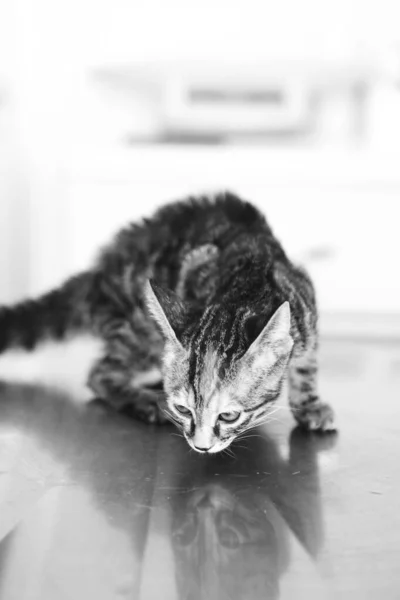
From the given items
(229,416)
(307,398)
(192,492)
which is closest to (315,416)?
(307,398)

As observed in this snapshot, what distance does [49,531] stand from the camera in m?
0.81

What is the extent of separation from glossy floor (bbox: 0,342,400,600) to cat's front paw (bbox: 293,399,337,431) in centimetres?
3

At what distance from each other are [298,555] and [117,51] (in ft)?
9.31

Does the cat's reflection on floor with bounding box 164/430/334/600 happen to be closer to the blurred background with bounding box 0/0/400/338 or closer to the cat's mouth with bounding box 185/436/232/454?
the cat's mouth with bounding box 185/436/232/454

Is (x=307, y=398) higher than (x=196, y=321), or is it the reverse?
(x=196, y=321)

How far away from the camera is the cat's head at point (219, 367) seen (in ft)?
3.31

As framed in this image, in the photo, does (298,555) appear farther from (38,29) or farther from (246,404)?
(38,29)

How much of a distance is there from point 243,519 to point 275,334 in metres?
0.28

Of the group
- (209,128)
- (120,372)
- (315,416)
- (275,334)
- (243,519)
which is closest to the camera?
(243,519)

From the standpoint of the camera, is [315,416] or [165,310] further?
[315,416]

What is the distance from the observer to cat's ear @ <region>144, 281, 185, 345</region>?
41.0 inches

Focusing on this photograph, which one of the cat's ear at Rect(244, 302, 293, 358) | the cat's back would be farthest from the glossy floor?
the cat's back

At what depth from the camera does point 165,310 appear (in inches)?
41.4

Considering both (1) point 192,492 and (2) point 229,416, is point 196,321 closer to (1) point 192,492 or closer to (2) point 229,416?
(2) point 229,416
